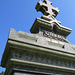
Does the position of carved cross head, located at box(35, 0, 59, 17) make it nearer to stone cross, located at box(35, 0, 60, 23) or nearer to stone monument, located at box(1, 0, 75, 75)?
stone cross, located at box(35, 0, 60, 23)

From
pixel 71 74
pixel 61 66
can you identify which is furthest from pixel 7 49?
pixel 71 74

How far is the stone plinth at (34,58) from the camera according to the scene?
4.72 metres

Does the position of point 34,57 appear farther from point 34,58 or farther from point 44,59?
point 44,59

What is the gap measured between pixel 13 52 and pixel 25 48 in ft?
1.82

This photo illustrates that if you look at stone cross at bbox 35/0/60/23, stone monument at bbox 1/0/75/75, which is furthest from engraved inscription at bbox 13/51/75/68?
stone cross at bbox 35/0/60/23

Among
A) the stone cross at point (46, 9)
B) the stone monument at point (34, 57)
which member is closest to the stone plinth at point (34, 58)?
the stone monument at point (34, 57)

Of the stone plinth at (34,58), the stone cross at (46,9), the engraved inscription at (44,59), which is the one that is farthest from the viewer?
the stone cross at (46,9)

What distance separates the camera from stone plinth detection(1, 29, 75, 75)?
4.72 m

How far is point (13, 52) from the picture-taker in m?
4.86

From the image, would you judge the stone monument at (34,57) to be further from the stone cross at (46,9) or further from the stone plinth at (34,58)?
the stone cross at (46,9)

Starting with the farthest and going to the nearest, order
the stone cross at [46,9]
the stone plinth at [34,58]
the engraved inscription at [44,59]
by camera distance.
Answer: the stone cross at [46,9] → the engraved inscription at [44,59] → the stone plinth at [34,58]

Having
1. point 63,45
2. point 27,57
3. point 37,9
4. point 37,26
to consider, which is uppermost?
point 37,9

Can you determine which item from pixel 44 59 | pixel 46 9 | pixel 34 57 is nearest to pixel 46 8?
pixel 46 9

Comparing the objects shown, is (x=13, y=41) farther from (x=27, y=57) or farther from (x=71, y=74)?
(x=71, y=74)
